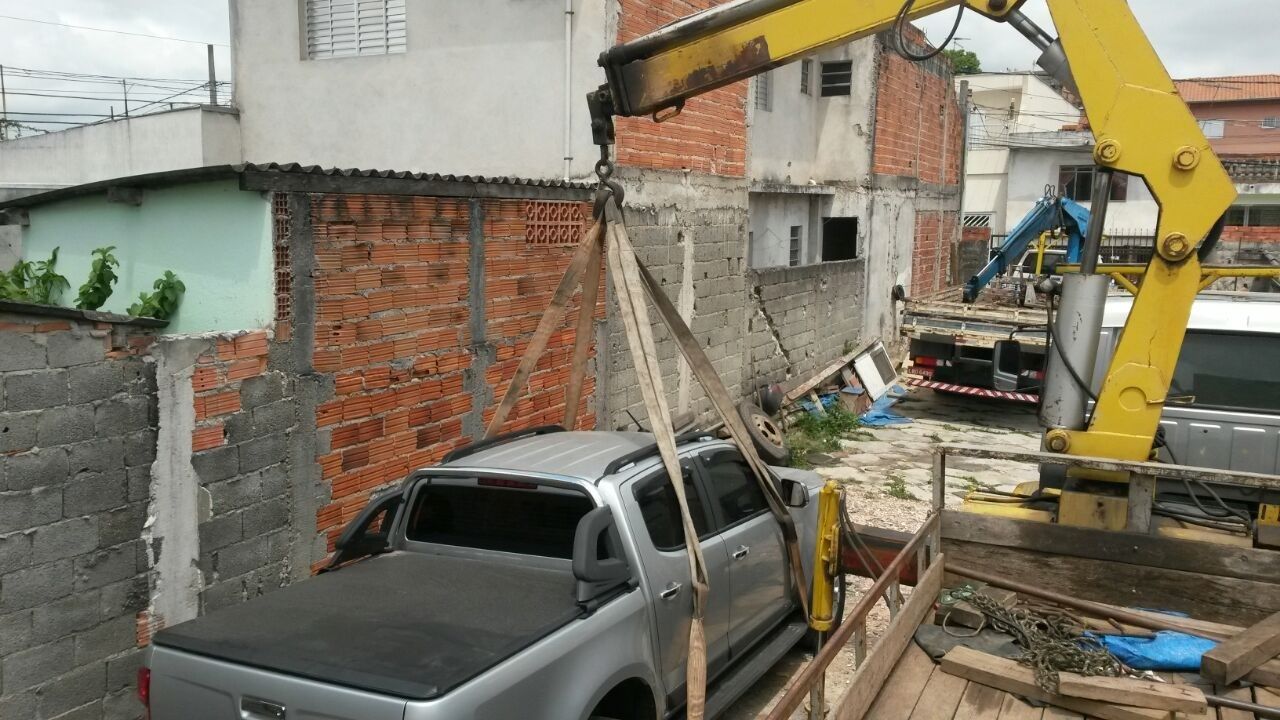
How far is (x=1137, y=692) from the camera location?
4.06 meters

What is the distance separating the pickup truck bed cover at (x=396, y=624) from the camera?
11.7 ft

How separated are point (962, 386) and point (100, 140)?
1304cm

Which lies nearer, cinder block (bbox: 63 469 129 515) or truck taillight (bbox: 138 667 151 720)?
truck taillight (bbox: 138 667 151 720)

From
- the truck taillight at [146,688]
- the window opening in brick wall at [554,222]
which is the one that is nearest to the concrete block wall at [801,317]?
the window opening in brick wall at [554,222]

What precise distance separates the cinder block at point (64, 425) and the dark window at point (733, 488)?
10.5ft

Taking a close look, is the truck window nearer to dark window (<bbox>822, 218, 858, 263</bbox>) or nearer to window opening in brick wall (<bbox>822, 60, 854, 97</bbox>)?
dark window (<bbox>822, 218, 858, 263</bbox>)

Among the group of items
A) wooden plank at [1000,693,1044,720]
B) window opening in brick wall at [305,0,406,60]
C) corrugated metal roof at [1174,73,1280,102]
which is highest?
corrugated metal roof at [1174,73,1280,102]

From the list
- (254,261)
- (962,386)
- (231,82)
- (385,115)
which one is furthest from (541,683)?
(962,386)

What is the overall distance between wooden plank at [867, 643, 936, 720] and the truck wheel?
3213 mm

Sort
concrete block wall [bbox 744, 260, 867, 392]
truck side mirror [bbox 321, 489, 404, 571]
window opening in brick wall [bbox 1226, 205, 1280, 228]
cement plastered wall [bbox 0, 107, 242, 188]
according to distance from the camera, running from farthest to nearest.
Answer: window opening in brick wall [bbox 1226, 205, 1280, 228]
concrete block wall [bbox 744, 260, 867, 392]
cement plastered wall [bbox 0, 107, 242, 188]
truck side mirror [bbox 321, 489, 404, 571]

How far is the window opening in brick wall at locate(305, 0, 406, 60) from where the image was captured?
10.8 metres

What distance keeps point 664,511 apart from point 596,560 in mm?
886

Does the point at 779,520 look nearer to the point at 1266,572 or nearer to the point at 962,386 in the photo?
the point at 1266,572

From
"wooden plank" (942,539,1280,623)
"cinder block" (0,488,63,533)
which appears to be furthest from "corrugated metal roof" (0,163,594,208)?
"wooden plank" (942,539,1280,623)
